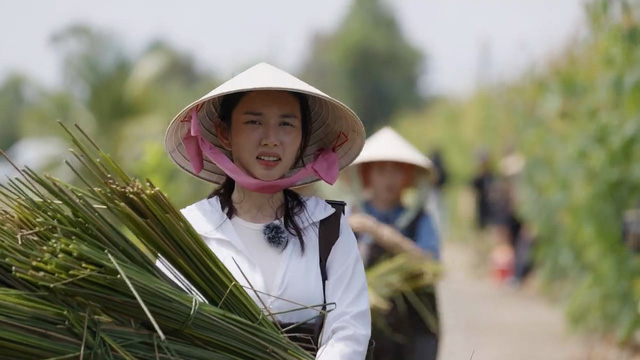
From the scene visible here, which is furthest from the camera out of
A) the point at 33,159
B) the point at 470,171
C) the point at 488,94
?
the point at 470,171

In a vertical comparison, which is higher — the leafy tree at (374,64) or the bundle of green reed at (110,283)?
the leafy tree at (374,64)

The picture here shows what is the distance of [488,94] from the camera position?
19.8m

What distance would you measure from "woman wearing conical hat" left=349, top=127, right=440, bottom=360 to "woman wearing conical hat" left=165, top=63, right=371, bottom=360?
7.53ft

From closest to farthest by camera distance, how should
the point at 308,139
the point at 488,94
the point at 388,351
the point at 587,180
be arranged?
the point at 308,139, the point at 388,351, the point at 587,180, the point at 488,94

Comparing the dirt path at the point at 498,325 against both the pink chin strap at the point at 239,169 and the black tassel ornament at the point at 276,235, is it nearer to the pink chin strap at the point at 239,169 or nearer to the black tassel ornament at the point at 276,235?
the pink chin strap at the point at 239,169

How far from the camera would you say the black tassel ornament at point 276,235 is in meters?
3.05

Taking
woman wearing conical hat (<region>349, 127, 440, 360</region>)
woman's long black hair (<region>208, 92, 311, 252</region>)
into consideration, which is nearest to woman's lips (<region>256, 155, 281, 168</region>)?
woman's long black hair (<region>208, 92, 311, 252</region>)

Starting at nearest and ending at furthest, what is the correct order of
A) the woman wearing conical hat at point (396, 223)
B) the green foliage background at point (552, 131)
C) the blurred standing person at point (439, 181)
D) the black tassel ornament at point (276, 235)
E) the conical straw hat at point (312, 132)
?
the black tassel ornament at point (276, 235), the conical straw hat at point (312, 132), the woman wearing conical hat at point (396, 223), the green foliage background at point (552, 131), the blurred standing person at point (439, 181)

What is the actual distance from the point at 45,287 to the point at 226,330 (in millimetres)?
425

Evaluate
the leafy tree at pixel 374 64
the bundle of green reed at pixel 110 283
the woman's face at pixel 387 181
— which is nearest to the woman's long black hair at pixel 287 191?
the bundle of green reed at pixel 110 283

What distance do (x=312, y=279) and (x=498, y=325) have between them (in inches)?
359

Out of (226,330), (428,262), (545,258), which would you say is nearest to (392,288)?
(428,262)

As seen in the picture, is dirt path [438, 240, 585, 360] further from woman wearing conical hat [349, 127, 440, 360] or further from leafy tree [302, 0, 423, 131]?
leafy tree [302, 0, 423, 131]

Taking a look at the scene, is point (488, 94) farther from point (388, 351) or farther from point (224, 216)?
point (224, 216)
